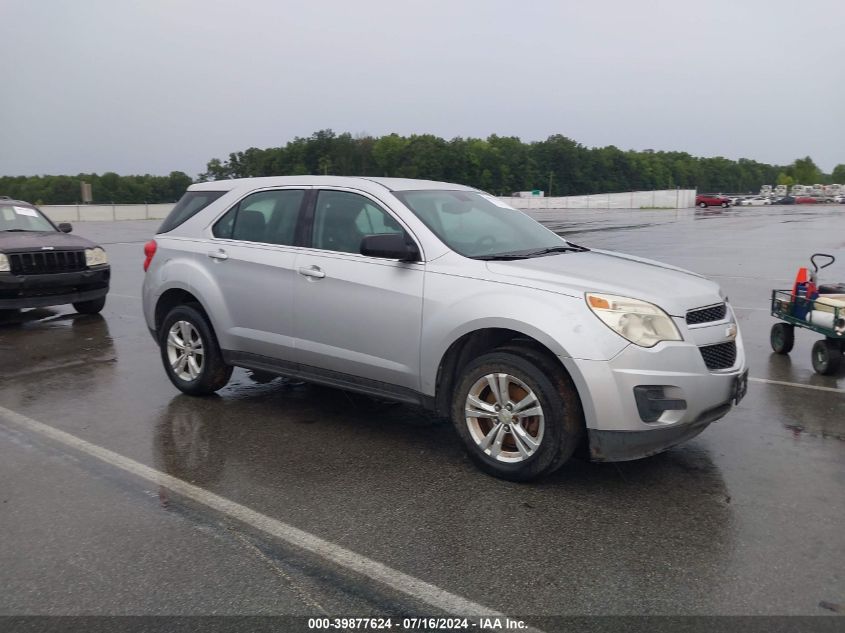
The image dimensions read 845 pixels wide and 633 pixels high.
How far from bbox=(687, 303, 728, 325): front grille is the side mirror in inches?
67.4

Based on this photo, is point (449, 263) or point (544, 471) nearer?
point (544, 471)

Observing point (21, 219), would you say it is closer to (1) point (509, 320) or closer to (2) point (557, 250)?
(2) point (557, 250)

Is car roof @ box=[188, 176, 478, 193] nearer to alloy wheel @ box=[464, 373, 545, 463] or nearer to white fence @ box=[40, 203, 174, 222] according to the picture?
alloy wheel @ box=[464, 373, 545, 463]

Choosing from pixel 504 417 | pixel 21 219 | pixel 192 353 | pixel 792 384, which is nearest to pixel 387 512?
pixel 504 417

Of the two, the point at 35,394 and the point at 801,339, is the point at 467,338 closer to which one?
the point at 35,394

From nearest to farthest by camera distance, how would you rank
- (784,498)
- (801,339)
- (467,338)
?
(784,498)
(467,338)
(801,339)

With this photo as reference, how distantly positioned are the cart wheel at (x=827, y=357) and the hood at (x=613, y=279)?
8.94 feet

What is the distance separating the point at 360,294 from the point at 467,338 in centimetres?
85

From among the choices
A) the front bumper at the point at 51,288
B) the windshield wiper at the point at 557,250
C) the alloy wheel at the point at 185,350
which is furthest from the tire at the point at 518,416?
the front bumper at the point at 51,288

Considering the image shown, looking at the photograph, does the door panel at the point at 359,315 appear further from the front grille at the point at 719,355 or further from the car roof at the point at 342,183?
the front grille at the point at 719,355

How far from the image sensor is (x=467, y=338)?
4.83 metres

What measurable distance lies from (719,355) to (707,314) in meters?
0.26

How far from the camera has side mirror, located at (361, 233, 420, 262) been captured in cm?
495

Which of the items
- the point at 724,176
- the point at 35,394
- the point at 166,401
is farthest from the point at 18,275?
the point at 724,176
